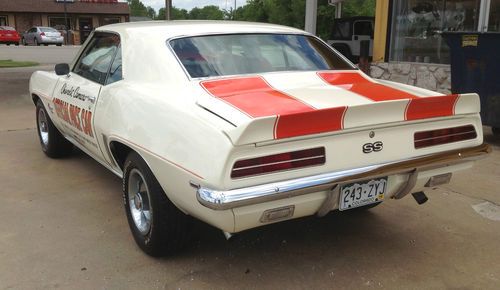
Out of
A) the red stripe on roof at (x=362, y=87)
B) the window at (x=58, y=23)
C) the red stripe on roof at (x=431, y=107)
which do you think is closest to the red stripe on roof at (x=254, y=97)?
the red stripe on roof at (x=362, y=87)

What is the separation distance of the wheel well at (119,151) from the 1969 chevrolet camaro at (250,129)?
0.01 meters

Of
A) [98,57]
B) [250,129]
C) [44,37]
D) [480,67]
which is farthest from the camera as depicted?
[44,37]

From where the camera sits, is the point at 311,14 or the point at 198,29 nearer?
the point at 198,29

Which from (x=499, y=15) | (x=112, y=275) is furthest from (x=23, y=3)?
(x=112, y=275)

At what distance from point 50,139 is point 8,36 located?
35048 mm

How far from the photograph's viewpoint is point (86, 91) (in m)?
4.09

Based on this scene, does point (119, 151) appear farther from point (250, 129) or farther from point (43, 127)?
point (43, 127)

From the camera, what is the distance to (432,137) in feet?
9.96

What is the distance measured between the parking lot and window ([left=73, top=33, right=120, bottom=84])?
1044 millimetres

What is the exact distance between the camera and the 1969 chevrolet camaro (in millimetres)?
2520

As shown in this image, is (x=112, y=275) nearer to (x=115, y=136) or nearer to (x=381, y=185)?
(x=115, y=136)

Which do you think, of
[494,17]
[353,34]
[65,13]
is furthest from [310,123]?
[65,13]

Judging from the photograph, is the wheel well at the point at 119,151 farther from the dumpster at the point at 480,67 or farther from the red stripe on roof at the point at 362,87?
the dumpster at the point at 480,67

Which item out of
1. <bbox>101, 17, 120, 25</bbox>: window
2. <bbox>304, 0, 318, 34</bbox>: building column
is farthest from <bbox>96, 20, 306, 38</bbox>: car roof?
<bbox>101, 17, 120, 25</bbox>: window
